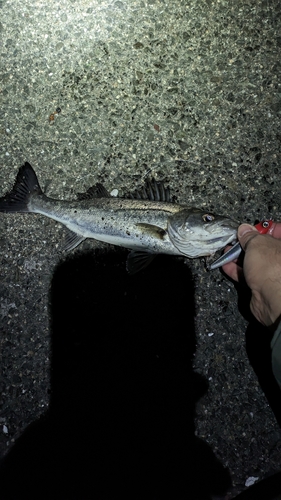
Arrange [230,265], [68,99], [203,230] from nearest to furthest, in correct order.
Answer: [203,230] < [230,265] < [68,99]

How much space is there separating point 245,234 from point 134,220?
3.15 ft

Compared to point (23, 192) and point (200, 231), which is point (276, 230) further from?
point (23, 192)

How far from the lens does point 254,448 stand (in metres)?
4.14

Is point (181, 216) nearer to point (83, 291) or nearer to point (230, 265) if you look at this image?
point (230, 265)

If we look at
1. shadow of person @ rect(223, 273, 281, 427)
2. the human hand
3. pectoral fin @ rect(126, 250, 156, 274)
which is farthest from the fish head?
shadow of person @ rect(223, 273, 281, 427)

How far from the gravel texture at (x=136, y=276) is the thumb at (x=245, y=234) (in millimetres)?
746

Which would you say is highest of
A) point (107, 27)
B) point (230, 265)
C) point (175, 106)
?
point (107, 27)

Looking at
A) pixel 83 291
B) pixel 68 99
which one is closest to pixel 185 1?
pixel 68 99

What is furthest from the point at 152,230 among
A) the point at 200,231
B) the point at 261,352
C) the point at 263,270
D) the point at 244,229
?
the point at 261,352

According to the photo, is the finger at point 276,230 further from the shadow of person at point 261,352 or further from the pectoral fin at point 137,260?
the pectoral fin at point 137,260

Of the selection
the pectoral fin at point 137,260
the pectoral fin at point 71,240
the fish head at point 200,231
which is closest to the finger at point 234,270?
the fish head at point 200,231

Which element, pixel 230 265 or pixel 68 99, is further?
pixel 68 99

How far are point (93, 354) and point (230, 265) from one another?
1509mm

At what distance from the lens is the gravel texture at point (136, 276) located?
4125 millimetres
